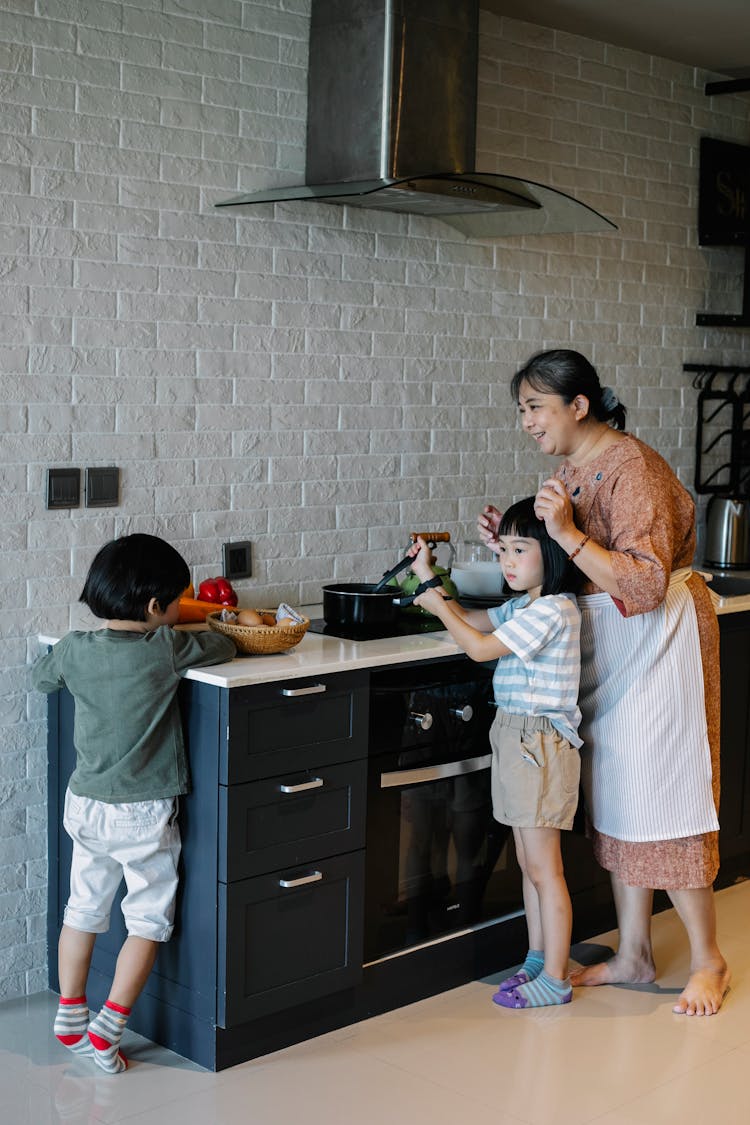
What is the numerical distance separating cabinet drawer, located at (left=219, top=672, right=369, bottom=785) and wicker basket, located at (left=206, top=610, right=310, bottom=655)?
0.11 meters

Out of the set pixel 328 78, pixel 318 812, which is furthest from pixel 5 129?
pixel 318 812

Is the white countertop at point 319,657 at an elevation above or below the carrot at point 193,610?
below

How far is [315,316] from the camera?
3.49m

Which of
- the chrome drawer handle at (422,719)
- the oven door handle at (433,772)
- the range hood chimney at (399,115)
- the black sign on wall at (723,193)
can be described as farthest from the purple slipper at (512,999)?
the black sign on wall at (723,193)

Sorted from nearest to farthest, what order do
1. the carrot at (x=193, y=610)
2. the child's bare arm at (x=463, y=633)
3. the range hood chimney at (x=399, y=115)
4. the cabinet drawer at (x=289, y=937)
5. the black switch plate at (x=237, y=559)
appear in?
the cabinet drawer at (x=289, y=937) → the child's bare arm at (x=463, y=633) → the carrot at (x=193, y=610) → the range hood chimney at (x=399, y=115) → the black switch plate at (x=237, y=559)

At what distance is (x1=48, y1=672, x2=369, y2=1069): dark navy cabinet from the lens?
106 inches

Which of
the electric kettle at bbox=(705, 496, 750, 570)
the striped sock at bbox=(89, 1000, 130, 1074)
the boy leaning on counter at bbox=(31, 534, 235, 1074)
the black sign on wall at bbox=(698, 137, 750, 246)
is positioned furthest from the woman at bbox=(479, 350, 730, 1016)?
the black sign on wall at bbox=(698, 137, 750, 246)

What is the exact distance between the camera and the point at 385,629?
3186 millimetres

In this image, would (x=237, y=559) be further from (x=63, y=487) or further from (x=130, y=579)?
(x=130, y=579)

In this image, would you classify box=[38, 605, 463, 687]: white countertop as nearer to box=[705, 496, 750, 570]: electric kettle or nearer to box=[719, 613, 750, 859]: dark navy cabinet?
box=[719, 613, 750, 859]: dark navy cabinet

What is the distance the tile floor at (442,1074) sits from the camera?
2592 mm

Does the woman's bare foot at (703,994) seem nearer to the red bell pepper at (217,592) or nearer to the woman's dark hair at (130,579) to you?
the red bell pepper at (217,592)

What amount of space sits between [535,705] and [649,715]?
0.92ft

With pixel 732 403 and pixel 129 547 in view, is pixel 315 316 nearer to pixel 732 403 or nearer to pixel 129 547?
pixel 129 547
